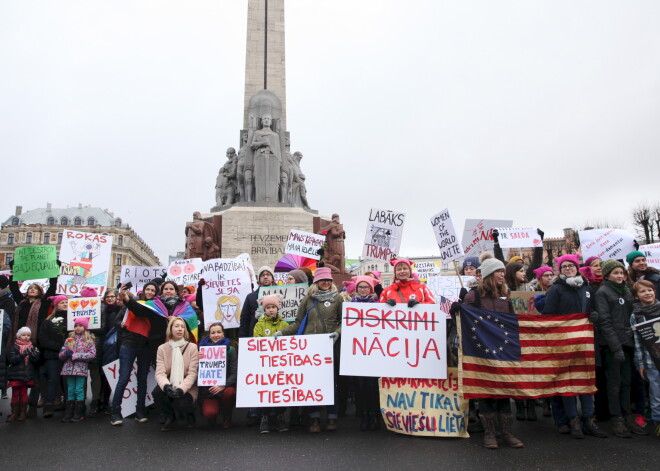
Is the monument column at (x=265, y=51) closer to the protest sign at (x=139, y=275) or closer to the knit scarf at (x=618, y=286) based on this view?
the protest sign at (x=139, y=275)

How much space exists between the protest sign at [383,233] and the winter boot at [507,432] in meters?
4.61

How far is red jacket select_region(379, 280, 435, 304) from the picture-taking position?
600cm

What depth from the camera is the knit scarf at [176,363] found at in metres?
6.05

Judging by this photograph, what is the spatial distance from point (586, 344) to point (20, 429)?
6.70 meters

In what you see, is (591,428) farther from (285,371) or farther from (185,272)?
(185,272)

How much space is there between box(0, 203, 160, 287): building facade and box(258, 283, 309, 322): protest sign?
235ft

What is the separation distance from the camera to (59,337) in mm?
7203

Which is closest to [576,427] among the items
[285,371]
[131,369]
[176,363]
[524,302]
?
[524,302]

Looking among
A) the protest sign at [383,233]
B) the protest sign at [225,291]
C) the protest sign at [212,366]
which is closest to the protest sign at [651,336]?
the protest sign at [383,233]

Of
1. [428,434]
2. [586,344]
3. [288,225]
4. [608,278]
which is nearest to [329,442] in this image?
[428,434]

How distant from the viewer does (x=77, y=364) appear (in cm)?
680

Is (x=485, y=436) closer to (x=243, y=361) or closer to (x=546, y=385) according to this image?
(x=546, y=385)

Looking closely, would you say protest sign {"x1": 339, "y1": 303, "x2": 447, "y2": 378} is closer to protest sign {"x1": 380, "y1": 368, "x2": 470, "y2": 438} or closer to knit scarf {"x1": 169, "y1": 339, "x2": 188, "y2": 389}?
protest sign {"x1": 380, "y1": 368, "x2": 470, "y2": 438}

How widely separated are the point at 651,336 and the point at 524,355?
1.41 metres
